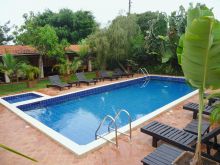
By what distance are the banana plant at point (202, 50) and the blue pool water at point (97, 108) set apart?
5.75m

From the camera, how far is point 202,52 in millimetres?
2951

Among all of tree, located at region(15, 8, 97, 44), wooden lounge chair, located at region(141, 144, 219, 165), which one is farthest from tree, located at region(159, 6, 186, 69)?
tree, located at region(15, 8, 97, 44)

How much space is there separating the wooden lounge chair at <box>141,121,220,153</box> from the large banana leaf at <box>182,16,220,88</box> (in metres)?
2.41

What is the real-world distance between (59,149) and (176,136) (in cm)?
346

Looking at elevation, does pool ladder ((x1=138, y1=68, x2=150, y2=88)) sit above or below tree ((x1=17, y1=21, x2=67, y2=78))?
below

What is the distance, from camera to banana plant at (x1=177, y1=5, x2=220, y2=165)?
2674mm

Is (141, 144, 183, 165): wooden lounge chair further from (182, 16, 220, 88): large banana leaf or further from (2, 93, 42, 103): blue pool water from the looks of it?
Answer: (2, 93, 42, 103): blue pool water

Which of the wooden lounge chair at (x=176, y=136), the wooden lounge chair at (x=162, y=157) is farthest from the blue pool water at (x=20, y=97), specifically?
the wooden lounge chair at (x=162, y=157)

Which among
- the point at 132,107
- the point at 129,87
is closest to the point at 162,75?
the point at 129,87

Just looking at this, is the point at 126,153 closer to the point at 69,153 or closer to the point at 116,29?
the point at 69,153

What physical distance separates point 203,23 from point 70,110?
10.2 metres

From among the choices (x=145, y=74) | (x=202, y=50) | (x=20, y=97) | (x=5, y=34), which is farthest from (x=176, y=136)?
(x=5, y=34)

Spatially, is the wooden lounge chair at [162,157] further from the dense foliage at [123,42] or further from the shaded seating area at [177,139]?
the dense foliage at [123,42]

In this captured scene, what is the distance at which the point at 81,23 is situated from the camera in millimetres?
33219
